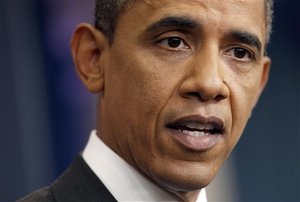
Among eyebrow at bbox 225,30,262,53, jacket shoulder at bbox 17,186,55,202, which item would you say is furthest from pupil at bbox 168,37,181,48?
jacket shoulder at bbox 17,186,55,202

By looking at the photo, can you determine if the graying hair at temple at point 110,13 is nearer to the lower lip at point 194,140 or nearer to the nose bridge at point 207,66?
the nose bridge at point 207,66

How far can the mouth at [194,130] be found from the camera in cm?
201

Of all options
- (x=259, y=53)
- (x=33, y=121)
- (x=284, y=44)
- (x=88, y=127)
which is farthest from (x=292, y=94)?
(x=259, y=53)

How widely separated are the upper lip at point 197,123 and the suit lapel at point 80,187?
250 mm

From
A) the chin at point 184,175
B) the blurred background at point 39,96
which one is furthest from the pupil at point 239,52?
the blurred background at point 39,96

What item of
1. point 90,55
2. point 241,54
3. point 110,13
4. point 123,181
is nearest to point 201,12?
point 241,54

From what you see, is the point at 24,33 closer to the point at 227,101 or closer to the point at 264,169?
the point at 264,169

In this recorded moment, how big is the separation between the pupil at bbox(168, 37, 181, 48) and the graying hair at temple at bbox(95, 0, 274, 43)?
15 centimetres

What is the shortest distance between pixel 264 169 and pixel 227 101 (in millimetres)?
3462

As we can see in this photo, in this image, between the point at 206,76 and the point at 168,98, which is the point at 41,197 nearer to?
the point at 168,98

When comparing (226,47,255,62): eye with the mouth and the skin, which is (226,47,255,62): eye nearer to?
the skin

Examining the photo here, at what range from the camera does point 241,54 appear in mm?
2164

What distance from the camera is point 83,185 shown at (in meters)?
2.12

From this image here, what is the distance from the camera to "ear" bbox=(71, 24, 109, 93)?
88.1 inches
